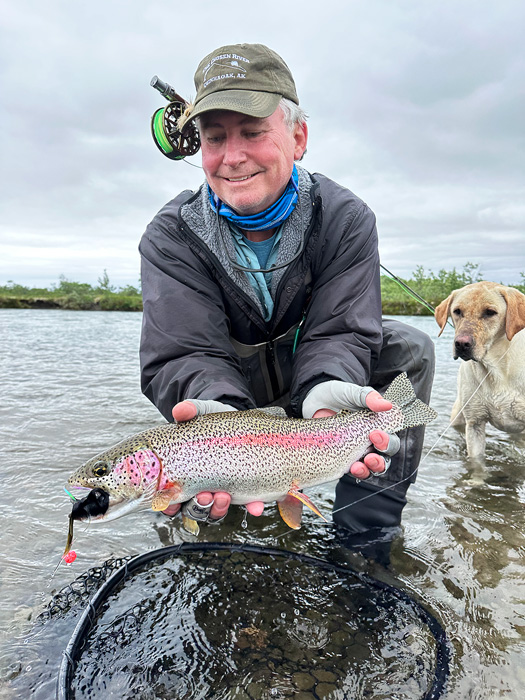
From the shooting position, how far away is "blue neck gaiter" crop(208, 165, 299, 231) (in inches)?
136

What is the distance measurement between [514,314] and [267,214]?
9.24ft

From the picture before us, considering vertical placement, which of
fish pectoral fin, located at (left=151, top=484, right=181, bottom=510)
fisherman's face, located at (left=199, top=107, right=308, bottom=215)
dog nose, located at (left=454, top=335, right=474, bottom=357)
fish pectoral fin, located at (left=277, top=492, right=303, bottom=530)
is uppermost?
fisherman's face, located at (left=199, top=107, right=308, bottom=215)

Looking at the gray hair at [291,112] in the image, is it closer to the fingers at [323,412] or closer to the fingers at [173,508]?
the fingers at [323,412]

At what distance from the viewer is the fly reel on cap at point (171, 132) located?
13.4 feet

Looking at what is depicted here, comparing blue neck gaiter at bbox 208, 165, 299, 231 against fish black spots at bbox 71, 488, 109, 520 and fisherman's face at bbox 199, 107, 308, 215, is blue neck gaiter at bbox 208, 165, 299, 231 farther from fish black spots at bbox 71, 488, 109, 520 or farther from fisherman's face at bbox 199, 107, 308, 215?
fish black spots at bbox 71, 488, 109, 520

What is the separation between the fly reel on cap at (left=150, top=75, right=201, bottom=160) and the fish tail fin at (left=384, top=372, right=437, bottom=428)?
259 cm

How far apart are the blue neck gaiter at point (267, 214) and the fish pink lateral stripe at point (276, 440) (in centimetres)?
153

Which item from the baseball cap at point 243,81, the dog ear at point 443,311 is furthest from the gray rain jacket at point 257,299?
the dog ear at point 443,311

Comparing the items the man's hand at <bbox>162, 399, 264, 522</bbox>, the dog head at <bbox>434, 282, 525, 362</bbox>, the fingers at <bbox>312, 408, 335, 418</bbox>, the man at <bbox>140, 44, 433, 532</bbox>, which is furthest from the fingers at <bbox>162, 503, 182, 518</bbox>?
the dog head at <bbox>434, 282, 525, 362</bbox>

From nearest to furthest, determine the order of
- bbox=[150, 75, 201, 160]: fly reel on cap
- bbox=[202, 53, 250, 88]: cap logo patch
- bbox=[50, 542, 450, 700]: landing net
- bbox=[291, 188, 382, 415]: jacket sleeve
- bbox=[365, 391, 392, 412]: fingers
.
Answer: bbox=[50, 542, 450, 700]: landing net → bbox=[365, 391, 392, 412]: fingers → bbox=[202, 53, 250, 88]: cap logo patch → bbox=[291, 188, 382, 415]: jacket sleeve → bbox=[150, 75, 201, 160]: fly reel on cap

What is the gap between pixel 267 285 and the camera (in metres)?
3.71

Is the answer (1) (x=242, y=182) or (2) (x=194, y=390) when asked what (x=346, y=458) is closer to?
(2) (x=194, y=390)

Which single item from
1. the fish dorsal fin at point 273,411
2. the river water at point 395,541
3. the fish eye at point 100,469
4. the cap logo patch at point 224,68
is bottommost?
the river water at point 395,541

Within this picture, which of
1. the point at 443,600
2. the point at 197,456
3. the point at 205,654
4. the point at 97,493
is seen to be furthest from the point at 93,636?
the point at 443,600
